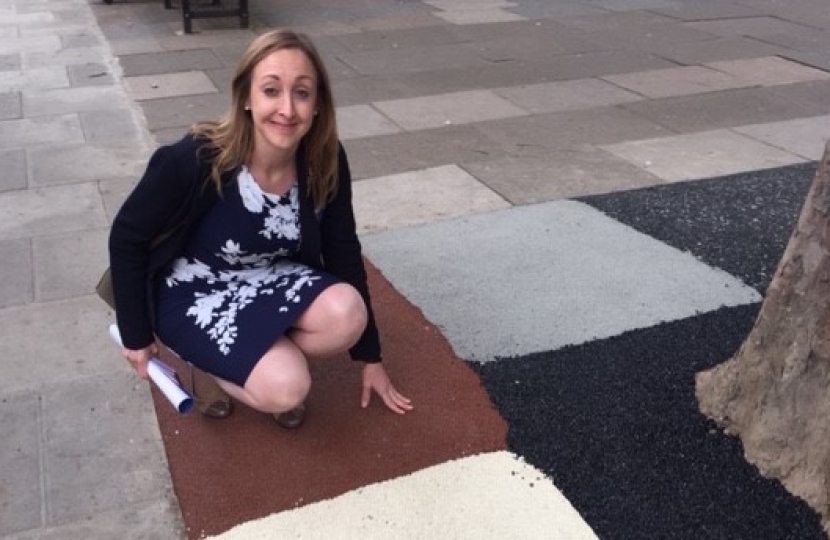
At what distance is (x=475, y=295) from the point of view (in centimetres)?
436

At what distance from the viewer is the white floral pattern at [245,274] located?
3.06 meters

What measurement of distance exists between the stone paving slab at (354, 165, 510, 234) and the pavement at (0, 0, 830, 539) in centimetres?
2

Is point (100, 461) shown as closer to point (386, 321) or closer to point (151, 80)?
point (386, 321)

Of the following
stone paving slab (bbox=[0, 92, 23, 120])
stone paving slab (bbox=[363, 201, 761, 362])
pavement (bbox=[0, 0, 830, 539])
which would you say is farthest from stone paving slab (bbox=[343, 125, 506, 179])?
stone paving slab (bbox=[0, 92, 23, 120])

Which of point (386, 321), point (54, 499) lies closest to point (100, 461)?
point (54, 499)

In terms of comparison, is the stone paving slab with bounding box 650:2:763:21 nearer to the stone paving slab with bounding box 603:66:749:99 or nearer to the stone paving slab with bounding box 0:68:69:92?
the stone paving slab with bounding box 603:66:749:99

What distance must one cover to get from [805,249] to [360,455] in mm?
1573

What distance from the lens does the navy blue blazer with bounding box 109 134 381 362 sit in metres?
2.91

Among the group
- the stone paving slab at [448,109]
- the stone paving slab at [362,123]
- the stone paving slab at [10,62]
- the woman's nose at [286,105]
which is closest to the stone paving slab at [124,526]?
the woman's nose at [286,105]

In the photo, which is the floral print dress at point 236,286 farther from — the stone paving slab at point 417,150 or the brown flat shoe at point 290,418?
the stone paving slab at point 417,150

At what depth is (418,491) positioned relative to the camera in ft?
9.94

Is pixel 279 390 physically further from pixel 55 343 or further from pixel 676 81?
pixel 676 81

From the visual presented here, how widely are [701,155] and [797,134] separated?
946 millimetres

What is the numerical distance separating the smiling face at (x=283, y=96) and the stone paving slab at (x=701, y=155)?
355 cm
